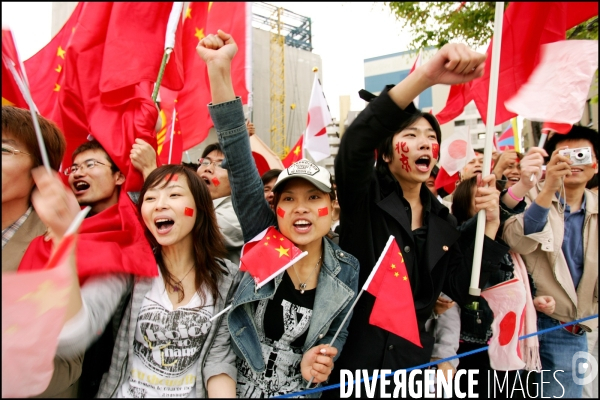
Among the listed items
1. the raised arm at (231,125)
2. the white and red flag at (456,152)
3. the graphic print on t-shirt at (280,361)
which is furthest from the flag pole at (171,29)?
the white and red flag at (456,152)

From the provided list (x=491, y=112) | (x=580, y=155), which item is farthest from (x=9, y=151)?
(x=580, y=155)

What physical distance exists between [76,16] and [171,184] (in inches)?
72.3

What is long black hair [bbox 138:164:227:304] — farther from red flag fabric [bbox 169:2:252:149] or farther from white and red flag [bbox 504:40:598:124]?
white and red flag [bbox 504:40:598:124]

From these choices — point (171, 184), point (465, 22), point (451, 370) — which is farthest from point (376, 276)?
point (465, 22)

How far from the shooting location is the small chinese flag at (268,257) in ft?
5.57

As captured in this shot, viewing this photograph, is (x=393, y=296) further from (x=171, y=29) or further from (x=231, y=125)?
(x=171, y=29)

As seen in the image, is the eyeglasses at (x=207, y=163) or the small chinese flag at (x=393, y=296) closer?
the small chinese flag at (x=393, y=296)

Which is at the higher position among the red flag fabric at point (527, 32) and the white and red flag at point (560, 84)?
the red flag fabric at point (527, 32)

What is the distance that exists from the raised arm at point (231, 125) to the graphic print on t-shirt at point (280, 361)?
483 mm

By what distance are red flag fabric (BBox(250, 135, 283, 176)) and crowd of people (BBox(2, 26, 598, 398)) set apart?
2.03m

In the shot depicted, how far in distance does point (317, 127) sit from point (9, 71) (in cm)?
458

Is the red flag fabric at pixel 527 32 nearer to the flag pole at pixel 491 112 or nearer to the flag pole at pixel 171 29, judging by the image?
the flag pole at pixel 491 112

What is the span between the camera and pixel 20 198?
1679mm

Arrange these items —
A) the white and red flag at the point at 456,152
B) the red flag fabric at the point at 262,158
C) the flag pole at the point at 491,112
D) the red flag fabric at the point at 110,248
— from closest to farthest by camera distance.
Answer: the red flag fabric at the point at 110,248 → the flag pole at the point at 491,112 → the red flag fabric at the point at 262,158 → the white and red flag at the point at 456,152
